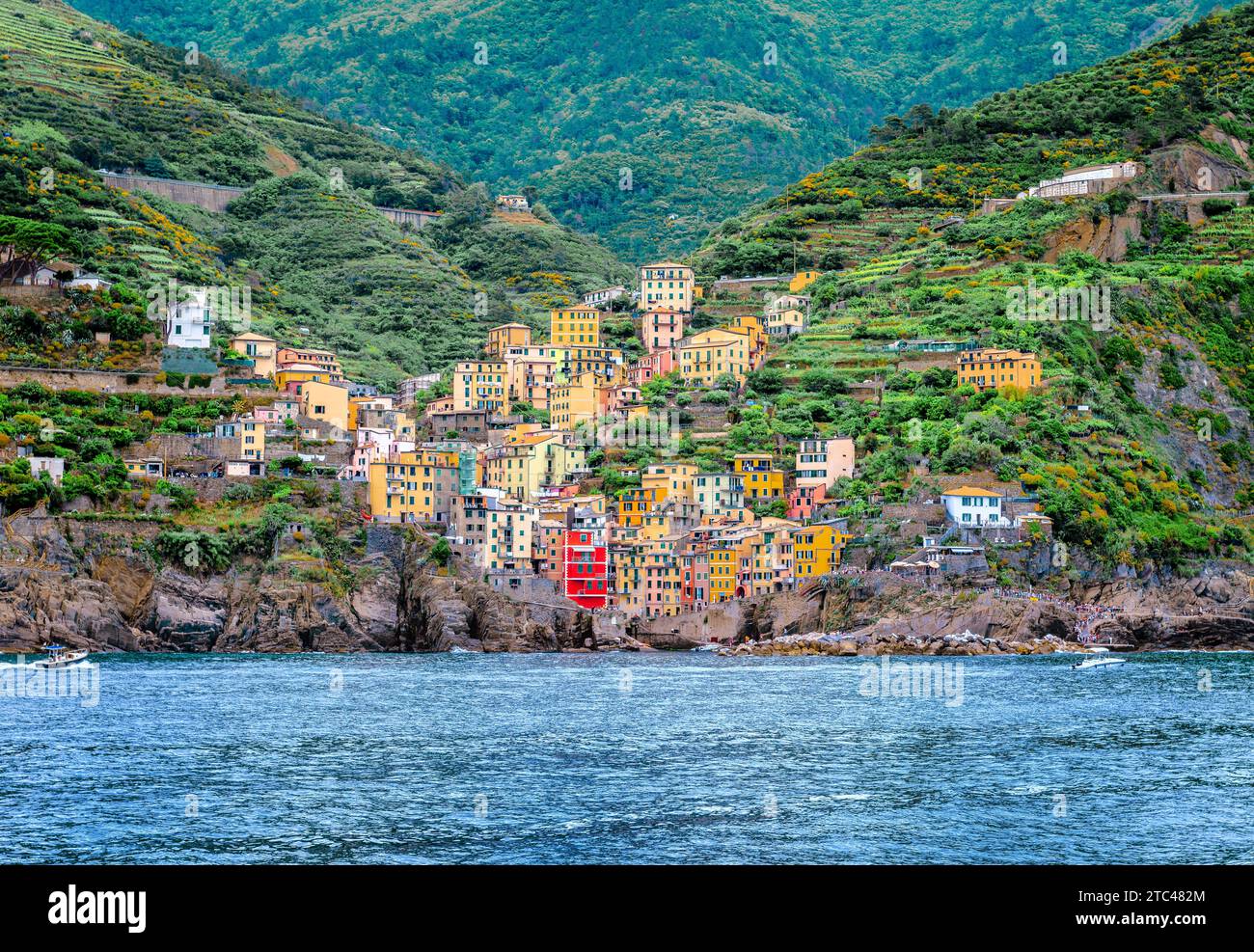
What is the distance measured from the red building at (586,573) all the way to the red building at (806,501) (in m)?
9.73

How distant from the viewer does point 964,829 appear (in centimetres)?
2738

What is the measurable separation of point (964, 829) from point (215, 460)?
56190mm

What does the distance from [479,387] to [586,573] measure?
2218 cm

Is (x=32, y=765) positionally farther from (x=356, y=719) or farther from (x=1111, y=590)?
(x=1111, y=590)

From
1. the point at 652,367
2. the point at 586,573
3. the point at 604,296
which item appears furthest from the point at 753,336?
the point at 586,573

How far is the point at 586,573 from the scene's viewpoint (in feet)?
246

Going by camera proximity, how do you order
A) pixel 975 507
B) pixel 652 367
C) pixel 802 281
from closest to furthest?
pixel 975 507 < pixel 652 367 < pixel 802 281

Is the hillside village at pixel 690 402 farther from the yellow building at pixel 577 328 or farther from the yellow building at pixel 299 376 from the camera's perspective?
the yellow building at pixel 299 376

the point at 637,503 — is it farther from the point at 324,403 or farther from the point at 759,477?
the point at 324,403

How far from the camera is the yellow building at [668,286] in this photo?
107062 millimetres

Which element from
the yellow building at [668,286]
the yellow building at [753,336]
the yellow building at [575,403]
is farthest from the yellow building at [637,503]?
the yellow building at [668,286]

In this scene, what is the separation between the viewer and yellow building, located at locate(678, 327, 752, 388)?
95.1 m

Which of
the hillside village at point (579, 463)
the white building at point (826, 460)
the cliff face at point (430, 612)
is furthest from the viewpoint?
the white building at point (826, 460)
